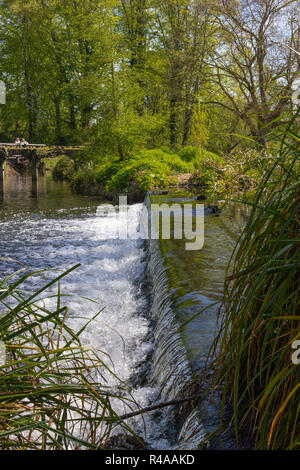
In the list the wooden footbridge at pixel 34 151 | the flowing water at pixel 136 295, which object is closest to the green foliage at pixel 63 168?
the wooden footbridge at pixel 34 151

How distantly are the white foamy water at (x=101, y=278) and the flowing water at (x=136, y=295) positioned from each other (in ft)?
0.03

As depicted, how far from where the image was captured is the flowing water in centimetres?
252

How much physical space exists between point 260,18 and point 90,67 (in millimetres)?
7462

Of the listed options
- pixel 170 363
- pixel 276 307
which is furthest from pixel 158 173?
pixel 276 307

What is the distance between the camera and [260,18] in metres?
13.8

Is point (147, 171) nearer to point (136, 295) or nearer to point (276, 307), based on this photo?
point (136, 295)

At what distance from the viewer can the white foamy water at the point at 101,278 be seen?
10.5 ft

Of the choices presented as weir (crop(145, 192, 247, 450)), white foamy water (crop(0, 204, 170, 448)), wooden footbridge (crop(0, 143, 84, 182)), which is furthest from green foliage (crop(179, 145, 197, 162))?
weir (crop(145, 192, 247, 450))

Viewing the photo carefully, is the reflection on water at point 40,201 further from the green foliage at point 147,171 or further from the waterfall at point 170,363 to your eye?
the waterfall at point 170,363

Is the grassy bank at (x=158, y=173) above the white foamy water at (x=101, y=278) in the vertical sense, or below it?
above

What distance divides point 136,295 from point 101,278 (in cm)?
105

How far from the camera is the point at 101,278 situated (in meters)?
5.93

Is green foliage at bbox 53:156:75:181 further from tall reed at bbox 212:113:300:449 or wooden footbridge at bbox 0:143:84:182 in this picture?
tall reed at bbox 212:113:300:449

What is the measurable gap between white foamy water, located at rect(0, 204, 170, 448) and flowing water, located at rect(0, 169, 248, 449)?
0.4 inches
